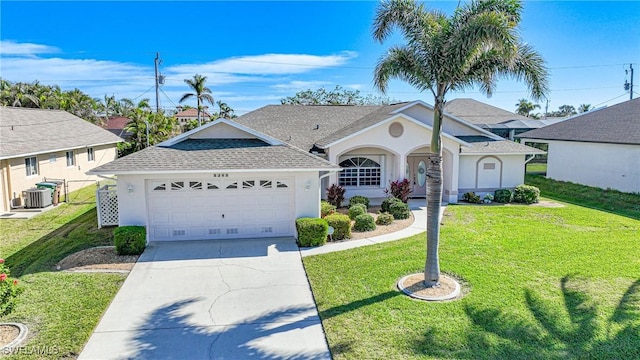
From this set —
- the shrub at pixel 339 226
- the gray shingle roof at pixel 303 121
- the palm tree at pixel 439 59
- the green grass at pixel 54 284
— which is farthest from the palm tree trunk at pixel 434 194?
the gray shingle roof at pixel 303 121

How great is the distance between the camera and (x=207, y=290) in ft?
30.4

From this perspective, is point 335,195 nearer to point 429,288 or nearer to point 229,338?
point 429,288

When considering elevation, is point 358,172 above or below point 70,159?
below

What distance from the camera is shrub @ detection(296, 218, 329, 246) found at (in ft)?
41.0

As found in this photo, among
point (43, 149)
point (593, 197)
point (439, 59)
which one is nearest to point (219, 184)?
point (439, 59)

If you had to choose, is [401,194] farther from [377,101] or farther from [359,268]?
[377,101]

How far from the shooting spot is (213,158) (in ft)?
43.1

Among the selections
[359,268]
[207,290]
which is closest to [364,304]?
[359,268]

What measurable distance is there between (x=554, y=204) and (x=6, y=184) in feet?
83.7

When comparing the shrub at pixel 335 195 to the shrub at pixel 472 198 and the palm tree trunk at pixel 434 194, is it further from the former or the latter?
the palm tree trunk at pixel 434 194

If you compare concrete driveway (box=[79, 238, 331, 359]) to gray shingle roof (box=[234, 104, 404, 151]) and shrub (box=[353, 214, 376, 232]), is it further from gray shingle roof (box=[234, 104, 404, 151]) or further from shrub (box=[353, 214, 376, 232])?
gray shingle roof (box=[234, 104, 404, 151])

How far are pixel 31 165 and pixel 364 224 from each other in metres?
16.9

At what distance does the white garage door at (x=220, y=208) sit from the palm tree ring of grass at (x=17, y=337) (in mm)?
5547

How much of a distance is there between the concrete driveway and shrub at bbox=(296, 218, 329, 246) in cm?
74
